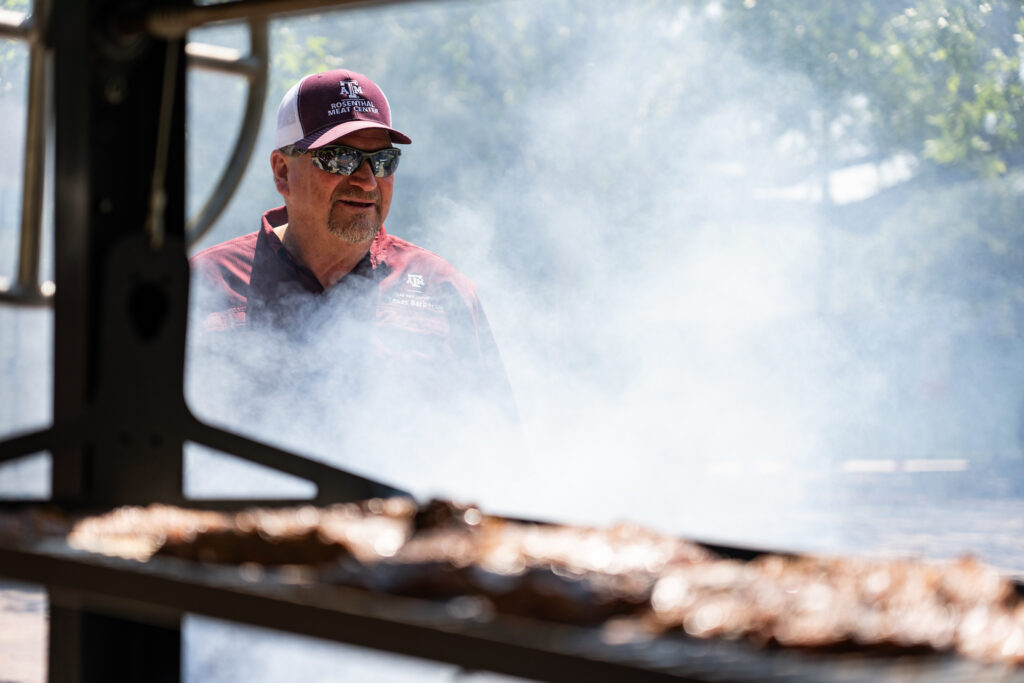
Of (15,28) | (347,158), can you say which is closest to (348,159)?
(347,158)

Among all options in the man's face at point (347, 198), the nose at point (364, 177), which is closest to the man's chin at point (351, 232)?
the man's face at point (347, 198)

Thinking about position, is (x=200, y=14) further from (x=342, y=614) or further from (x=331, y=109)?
(x=331, y=109)

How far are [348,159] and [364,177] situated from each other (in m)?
0.07

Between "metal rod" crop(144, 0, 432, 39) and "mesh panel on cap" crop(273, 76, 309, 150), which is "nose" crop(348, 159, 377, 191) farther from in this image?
"metal rod" crop(144, 0, 432, 39)

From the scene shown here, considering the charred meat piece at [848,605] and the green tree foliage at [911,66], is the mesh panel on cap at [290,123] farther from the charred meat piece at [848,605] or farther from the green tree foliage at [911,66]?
the green tree foliage at [911,66]

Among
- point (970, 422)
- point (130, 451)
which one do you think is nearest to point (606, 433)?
point (970, 422)

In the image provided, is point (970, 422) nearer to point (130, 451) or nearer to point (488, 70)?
point (488, 70)

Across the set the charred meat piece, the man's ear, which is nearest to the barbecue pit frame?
the charred meat piece

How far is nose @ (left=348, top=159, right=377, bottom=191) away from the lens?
10.9ft

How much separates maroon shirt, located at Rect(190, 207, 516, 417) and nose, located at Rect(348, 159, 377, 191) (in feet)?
0.64

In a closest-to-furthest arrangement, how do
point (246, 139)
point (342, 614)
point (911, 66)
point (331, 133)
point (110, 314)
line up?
point (342, 614), point (110, 314), point (246, 139), point (331, 133), point (911, 66)

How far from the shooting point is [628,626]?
3.01 feet

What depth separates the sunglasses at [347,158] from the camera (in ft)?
10.8

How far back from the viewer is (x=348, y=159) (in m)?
3.30
